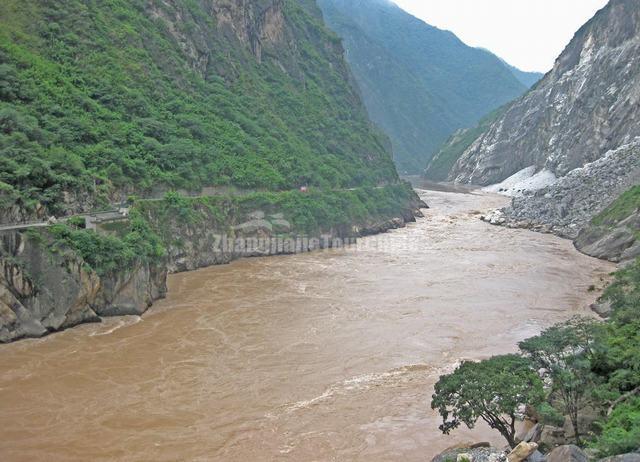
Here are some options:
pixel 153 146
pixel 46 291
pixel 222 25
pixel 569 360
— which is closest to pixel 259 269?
pixel 153 146

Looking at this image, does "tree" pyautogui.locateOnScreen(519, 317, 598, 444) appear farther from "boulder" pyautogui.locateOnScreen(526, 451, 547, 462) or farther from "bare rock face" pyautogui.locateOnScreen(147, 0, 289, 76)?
"bare rock face" pyautogui.locateOnScreen(147, 0, 289, 76)

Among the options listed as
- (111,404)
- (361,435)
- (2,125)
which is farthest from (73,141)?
(361,435)

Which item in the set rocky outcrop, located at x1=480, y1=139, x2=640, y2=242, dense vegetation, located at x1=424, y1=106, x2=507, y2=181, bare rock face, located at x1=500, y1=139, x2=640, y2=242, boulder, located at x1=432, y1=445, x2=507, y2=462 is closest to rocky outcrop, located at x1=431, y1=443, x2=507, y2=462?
boulder, located at x1=432, y1=445, x2=507, y2=462

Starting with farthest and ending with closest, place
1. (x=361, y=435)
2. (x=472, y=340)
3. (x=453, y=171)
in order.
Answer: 1. (x=453, y=171)
2. (x=472, y=340)
3. (x=361, y=435)

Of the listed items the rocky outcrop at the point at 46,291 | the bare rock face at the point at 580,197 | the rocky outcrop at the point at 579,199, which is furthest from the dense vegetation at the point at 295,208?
the bare rock face at the point at 580,197

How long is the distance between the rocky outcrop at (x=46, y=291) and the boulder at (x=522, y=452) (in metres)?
21.2

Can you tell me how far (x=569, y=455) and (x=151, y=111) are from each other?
4445 centimetres

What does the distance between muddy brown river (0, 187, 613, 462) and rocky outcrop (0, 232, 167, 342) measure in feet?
2.87

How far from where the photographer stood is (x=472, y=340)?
2711cm

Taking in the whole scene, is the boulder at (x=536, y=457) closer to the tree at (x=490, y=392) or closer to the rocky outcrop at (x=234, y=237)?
the tree at (x=490, y=392)

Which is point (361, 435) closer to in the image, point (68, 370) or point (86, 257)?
point (68, 370)

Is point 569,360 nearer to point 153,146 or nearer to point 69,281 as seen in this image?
point 69,281

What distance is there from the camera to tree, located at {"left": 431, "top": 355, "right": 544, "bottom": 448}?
47.5 ft

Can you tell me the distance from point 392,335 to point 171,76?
40.3 metres
